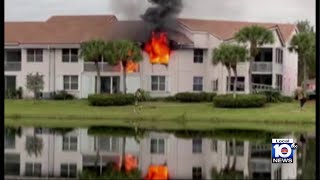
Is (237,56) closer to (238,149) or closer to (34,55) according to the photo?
(34,55)

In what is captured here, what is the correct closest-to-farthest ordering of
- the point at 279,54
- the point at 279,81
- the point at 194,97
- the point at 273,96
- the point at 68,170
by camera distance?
the point at 68,170, the point at 273,96, the point at 279,81, the point at 194,97, the point at 279,54

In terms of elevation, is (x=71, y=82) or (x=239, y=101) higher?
(x=71, y=82)

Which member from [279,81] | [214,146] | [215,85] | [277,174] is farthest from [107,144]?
[215,85]

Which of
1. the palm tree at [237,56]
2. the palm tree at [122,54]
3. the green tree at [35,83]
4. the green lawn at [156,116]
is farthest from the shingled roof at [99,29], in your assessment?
the green lawn at [156,116]

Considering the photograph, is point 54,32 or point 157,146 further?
point 54,32

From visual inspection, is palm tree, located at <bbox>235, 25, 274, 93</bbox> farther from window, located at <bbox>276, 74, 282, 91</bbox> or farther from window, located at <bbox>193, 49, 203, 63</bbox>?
window, located at <bbox>276, 74, 282, 91</bbox>

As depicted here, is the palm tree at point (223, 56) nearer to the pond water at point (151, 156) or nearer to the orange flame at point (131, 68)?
the orange flame at point (131, 68)
